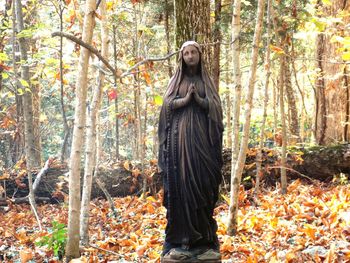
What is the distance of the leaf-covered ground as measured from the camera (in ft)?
16.1

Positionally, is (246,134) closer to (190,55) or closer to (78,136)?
(190,55)

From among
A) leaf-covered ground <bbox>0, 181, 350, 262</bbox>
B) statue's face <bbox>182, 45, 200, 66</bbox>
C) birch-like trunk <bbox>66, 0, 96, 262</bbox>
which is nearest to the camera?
statue's face <bbox>182, 45, 200, 66</bbox>

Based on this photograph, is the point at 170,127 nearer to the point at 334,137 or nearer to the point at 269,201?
the point at 269,201

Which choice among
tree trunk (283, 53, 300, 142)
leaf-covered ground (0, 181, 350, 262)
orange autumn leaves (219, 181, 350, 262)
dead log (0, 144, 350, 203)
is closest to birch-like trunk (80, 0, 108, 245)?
leaf-covered ground (0, 181, 350, 262)

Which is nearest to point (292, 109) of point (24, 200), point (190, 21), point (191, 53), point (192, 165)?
point (190, 21)

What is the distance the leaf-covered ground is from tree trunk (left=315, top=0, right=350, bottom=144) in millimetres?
2325

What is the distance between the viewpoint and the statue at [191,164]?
4176 mm

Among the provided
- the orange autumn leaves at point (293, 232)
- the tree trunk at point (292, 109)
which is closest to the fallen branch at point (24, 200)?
the orange autumn leaves at point (293, 232)

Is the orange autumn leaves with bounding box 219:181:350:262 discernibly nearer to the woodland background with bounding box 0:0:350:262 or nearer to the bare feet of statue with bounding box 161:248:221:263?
the woodland background with bounding box 0:0:350:262

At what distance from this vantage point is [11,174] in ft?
31.7

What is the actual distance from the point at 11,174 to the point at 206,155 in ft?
23.2

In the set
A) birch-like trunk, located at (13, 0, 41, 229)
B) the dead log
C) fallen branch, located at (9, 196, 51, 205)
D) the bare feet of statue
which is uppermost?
birch-like trunk, located at (13, 0, 41, 229)

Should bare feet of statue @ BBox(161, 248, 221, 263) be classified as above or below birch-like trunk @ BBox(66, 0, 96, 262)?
below

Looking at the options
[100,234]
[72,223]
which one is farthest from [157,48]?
[72,223]
